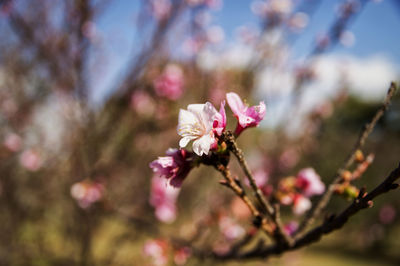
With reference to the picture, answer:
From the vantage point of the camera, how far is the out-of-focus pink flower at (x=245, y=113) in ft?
→ 2.66

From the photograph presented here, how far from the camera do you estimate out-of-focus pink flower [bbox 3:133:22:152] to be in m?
4.31

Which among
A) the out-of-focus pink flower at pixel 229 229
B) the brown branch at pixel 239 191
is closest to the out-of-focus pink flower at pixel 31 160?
the out-of-focus pink flower at pixel 229 229

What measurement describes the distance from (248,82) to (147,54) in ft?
4.29

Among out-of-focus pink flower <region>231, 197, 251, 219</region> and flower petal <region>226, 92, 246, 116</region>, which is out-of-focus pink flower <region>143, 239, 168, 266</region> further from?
flower petal <region>226, 92, 246, 116</region>

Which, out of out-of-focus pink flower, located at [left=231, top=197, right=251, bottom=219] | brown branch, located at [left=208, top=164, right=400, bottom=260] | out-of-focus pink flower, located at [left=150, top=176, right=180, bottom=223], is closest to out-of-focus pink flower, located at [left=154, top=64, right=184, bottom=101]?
out-of-focus pink flower, located at [left=150, top=176, right=180, bottom=223]

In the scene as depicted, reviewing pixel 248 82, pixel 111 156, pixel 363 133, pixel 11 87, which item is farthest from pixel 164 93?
pixel 11 87

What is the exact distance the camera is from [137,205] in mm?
3270

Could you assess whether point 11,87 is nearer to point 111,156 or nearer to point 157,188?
point 111,156

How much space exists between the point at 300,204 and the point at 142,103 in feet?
9.80

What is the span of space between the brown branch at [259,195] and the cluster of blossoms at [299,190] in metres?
0.32

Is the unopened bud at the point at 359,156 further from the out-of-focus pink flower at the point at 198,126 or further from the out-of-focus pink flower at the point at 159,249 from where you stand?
the out-of-focus pink flower at the point at 159,249

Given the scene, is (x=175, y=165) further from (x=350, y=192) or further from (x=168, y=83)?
(x=168, y=83)

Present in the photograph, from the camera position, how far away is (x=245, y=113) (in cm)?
84

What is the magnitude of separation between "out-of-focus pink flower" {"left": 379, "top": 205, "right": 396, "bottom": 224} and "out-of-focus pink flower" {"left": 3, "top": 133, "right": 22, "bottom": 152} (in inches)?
434
